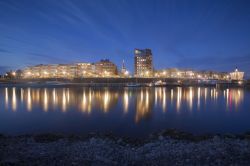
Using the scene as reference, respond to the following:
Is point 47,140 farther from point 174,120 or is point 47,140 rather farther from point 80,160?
point 174,120

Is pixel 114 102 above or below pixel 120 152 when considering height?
below

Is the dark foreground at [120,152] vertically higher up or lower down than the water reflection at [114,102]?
higher up

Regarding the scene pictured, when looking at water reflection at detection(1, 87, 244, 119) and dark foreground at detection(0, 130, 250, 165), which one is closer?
dark foreground at detection(0, 130, 250, 165)

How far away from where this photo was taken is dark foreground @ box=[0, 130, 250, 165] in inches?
385

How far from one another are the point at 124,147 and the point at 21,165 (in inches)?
227

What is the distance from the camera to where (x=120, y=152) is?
37.3ft

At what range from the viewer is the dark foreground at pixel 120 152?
977 cm

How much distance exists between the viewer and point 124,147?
40.8 feet

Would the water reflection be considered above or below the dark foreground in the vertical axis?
below

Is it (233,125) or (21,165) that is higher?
(21,165)

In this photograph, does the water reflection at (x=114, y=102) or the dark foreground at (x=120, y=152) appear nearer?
the dark foreground at (x=120, y=152)

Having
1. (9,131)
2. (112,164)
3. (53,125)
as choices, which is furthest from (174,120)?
(9,131)

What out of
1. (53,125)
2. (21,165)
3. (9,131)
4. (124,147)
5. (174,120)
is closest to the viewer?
(21,165)

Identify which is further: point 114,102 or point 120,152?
point 114,102
